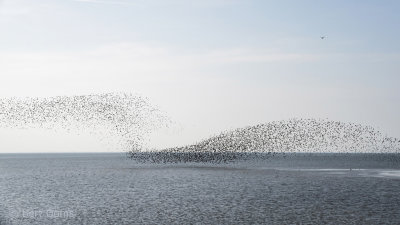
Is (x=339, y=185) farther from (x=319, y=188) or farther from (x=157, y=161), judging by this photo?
(x=157, y=161)

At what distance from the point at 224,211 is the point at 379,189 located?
31456 millimetres

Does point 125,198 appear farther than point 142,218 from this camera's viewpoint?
Yes

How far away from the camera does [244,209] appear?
4959 centimetres

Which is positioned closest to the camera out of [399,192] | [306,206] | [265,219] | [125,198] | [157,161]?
[265,219]

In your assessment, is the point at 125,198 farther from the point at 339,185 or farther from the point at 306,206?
the point at 339,185

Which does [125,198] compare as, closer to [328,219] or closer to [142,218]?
[142,218]

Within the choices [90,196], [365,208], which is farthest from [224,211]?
[90,196]

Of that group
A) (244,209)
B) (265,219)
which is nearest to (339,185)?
(244,209)

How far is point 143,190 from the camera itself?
233 ft

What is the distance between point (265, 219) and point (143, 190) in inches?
1186

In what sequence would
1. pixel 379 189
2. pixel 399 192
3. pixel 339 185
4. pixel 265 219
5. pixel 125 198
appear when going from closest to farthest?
1. pixel 265 219
2. pixel 125 198
3. pixel 399 192
4. pixel 379 189
5. pixel 339 185

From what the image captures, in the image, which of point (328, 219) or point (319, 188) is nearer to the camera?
point (328, 219)

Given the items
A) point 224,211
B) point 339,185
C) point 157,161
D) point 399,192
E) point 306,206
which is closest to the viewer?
point 224,211

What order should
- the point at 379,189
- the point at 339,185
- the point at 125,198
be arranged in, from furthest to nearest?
the point at 339,185, the point at 379,189, the point at 125,198
